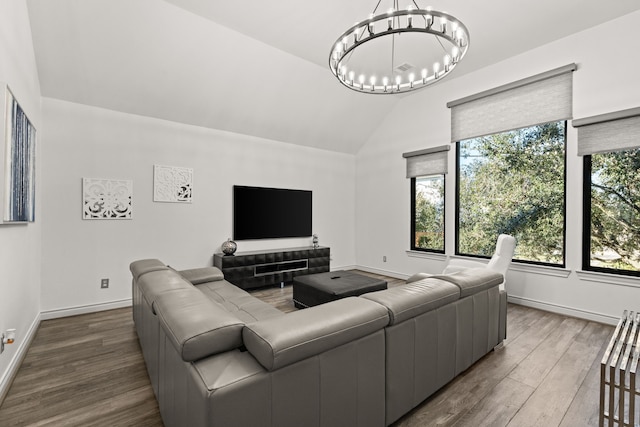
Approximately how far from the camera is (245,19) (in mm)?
3254

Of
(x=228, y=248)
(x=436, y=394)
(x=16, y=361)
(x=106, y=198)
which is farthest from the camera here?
(x=228, y=248)

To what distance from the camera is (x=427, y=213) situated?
5230 millimetres

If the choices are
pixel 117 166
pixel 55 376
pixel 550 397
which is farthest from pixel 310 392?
pixel 117 166

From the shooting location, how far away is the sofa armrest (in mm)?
1144

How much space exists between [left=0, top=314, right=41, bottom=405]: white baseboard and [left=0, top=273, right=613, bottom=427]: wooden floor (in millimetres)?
43

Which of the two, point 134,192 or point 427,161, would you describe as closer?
point 134,192

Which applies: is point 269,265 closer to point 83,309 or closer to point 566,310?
point 83,309

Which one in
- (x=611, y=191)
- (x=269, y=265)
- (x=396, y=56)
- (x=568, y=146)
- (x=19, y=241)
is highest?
(x=396, y=56)

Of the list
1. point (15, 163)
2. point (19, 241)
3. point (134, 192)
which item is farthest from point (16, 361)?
point (134, 192)

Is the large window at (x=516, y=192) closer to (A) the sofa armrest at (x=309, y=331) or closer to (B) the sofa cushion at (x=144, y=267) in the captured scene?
(A) the sofa armrest at (x=309, y=331)

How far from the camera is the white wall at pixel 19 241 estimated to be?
6.66ft

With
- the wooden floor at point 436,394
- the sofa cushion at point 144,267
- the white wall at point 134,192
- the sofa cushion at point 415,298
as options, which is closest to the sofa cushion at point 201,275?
the sofa cushion at point 144,267

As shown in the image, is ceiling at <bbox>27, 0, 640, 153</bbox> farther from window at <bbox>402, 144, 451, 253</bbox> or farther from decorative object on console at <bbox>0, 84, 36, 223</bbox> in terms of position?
window at <bbox>402, 144, 451, 253</bbox>

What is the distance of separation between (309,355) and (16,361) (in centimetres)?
257
